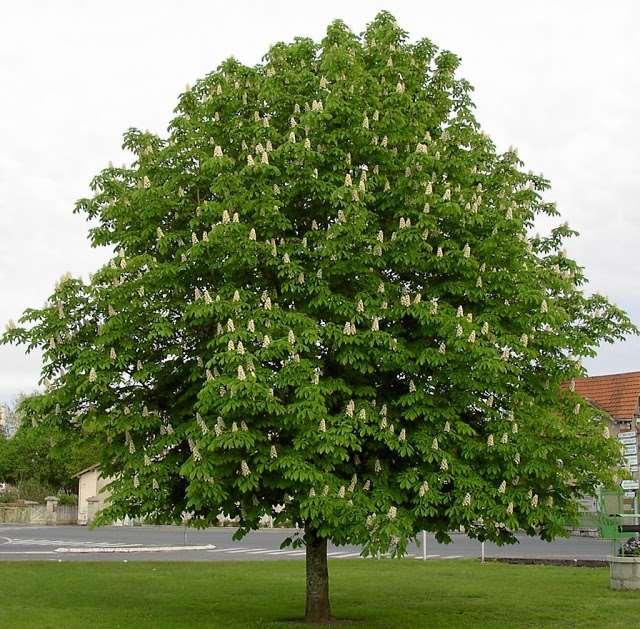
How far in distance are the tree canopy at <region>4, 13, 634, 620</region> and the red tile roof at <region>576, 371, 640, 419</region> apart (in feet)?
127

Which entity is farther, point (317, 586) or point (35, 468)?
point (35, 468)

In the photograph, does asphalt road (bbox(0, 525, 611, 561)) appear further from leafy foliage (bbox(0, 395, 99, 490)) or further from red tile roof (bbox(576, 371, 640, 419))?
leafy foliage (bbox(0, 395, 99, 490))

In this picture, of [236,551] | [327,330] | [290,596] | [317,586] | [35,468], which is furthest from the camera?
[35,468]

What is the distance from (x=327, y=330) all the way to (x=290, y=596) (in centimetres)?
918

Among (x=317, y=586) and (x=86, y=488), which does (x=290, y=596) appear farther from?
(x=86, y=488)

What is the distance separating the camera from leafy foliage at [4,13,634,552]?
13.9 m

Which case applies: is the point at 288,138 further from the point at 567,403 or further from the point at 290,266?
the point at 567,403

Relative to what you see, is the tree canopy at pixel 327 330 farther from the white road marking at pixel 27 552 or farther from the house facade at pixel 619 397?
the house facade at pixel 619 397

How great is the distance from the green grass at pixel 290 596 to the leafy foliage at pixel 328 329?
104 inches

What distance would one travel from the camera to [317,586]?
55.6ft

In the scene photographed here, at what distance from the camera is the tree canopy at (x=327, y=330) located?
13.9m

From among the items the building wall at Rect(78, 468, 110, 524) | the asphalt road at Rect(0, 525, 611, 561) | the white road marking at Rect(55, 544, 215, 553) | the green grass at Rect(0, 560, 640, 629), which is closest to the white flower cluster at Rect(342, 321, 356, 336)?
the green grass at Rect(0, 560, 640, 629)

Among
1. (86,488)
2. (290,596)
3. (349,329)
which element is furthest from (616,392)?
(349,329)

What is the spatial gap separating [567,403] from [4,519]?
2805 inches
